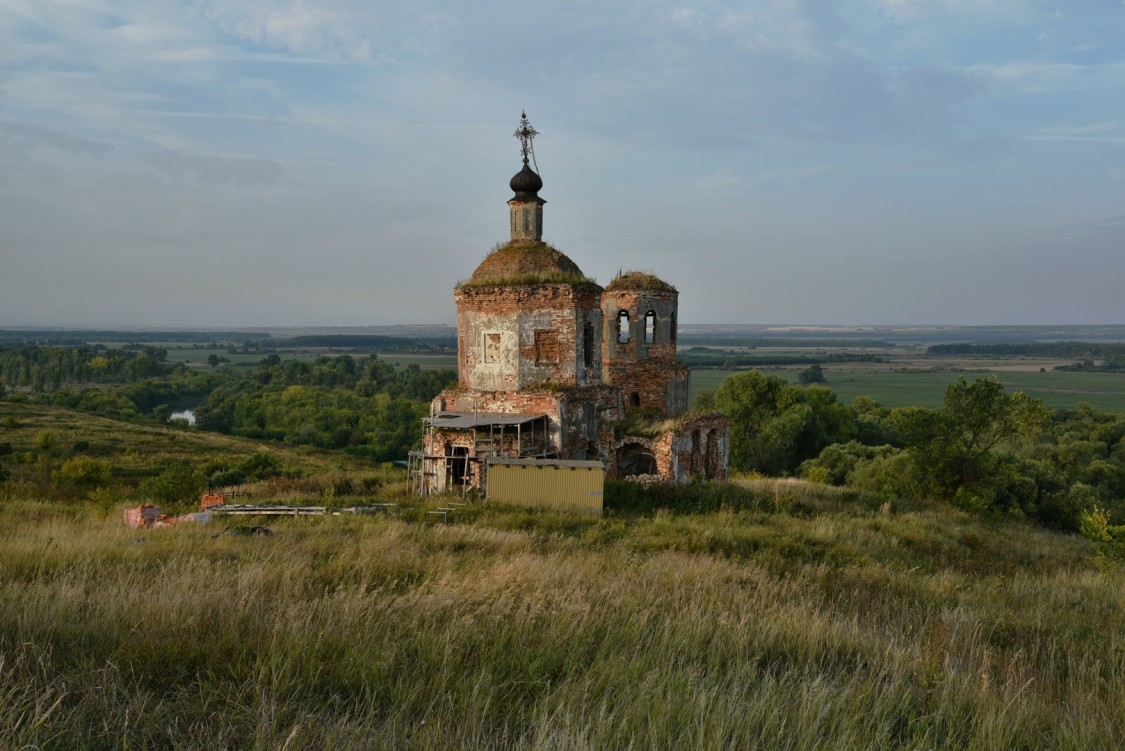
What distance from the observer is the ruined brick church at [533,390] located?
17.5m

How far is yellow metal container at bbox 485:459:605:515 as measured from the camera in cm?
1492

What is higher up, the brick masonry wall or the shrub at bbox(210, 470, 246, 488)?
the brick masonry wall

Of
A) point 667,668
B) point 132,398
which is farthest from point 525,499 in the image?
point 132,398

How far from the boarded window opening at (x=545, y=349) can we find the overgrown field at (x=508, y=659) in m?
11.4

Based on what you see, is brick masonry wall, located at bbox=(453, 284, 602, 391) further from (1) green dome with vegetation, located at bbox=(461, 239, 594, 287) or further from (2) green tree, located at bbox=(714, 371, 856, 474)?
(2) green tree, located at bbox=(714, 371, 856, 474)

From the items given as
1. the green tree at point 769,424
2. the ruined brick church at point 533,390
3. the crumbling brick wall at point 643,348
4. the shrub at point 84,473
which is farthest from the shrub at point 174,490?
the green tree at point 769,424

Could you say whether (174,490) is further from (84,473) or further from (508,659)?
(84,473)

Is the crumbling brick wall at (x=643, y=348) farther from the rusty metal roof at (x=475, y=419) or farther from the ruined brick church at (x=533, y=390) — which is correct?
the rusty metal roof at (x=475, y=419)

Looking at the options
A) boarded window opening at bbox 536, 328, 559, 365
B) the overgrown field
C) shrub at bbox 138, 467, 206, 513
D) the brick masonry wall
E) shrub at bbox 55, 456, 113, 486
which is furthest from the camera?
shrub at bbox 55, 456, 113, 486

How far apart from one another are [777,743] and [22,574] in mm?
5582

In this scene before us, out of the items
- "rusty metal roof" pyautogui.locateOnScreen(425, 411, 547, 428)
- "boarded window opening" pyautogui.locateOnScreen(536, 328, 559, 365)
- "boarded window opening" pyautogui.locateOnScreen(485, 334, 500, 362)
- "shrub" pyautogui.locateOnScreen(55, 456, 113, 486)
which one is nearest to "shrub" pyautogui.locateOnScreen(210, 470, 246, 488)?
"shrub" pyautogui.locateOnScreen(55, 456, 113, 486)

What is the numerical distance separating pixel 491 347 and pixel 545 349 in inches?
64.0

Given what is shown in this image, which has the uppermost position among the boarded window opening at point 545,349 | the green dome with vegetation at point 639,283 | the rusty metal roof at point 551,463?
the green dome with vegetation at point 639,283

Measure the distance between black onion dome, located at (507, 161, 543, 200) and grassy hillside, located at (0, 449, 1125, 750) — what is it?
14954mm
